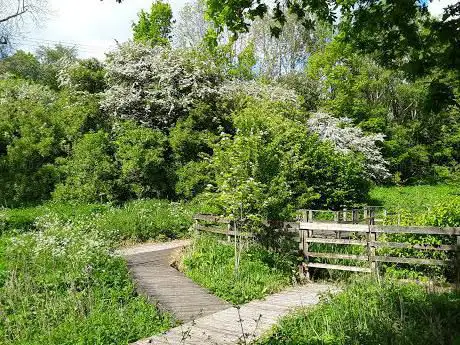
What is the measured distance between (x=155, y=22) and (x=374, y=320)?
127ft

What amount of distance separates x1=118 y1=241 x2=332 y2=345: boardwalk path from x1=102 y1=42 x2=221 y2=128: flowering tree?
1191 centimetres

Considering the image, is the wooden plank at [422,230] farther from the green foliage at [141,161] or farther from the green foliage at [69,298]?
the green foliage at [141,161]

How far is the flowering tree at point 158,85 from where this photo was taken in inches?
869

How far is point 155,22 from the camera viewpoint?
4075 centimetres

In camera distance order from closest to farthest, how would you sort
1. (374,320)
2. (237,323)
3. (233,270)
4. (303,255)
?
1. (374,320)
2. (237,323)
3. (233,270)
4. (303,255)

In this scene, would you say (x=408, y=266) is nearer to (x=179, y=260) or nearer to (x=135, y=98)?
(x=179, y=260)

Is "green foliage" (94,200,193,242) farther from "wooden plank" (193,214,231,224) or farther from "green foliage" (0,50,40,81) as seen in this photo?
"green foliage" (0,50,40,81)

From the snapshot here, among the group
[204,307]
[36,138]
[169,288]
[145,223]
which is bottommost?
[204,307]

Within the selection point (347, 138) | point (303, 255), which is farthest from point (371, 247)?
point (347, 138)

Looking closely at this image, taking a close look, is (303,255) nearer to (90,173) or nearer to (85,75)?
(90,173)

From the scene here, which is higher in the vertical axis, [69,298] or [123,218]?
[123,218]

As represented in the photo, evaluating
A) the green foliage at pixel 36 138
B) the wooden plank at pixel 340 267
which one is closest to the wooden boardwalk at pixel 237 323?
the wooden plank at pixel 340 267

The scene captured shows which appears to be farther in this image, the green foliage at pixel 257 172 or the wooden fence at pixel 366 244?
the green foliage at pixel 257 172

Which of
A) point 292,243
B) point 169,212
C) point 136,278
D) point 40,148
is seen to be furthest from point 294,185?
point 40,148
